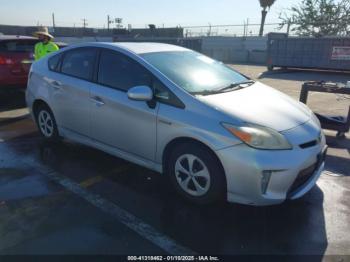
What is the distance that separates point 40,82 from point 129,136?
211 cm

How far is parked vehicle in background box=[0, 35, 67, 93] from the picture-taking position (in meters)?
7.71

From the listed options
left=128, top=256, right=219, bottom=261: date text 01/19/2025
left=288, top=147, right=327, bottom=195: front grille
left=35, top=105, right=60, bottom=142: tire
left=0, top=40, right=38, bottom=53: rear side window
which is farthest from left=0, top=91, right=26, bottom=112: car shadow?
left=288, top=147, right=327, bottom=195: front grille

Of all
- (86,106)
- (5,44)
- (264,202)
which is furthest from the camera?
(5,44)

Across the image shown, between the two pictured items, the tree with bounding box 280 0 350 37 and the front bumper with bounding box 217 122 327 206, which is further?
the tree with bounding box 280 0 350 37

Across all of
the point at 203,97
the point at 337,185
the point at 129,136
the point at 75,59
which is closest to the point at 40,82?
the point at 75,59

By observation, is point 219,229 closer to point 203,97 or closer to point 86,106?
point 203,97

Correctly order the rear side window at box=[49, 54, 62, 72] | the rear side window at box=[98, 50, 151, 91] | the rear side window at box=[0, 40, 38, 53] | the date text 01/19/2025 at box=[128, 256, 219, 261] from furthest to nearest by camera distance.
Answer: the rear side window at box=[0, 40, 38, 53] → the rear side window at box=[49, 54, 62, 72] → the rear side window at box=[98, 50, 151, 91] → the date text 01/19/2025 at box=[128, 256, 219, 261]

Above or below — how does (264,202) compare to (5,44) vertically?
below

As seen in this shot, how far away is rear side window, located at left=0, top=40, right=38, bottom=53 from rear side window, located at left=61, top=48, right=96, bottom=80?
3795 mm

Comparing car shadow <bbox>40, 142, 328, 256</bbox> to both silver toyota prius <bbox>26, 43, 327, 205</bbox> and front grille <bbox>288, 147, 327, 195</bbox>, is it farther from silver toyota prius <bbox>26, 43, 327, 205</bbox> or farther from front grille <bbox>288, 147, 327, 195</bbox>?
front grille <bbox>288, 147, 327, 195</bbox>

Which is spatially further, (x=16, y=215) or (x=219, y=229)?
(x=16, y=215)

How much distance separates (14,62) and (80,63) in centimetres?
404

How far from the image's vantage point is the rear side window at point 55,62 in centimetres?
496

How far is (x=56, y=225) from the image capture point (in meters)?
3.12
